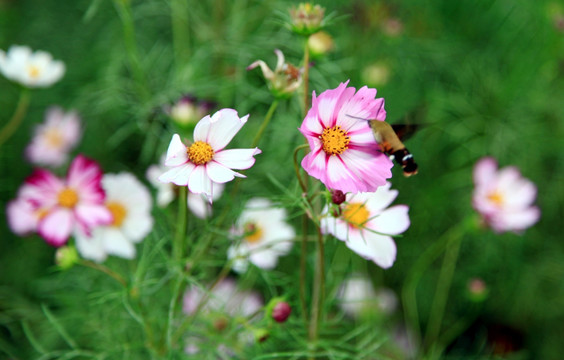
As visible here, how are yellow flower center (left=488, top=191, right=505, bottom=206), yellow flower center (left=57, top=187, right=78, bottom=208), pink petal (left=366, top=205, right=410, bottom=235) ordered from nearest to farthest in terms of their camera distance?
pink petal (left=366, top=205, right=410, bottom=235) < yellow flower center (left=57, top=187, right=78, bottom=208) < yellow flower center (left=488, top=191, right=505, bottom=206)

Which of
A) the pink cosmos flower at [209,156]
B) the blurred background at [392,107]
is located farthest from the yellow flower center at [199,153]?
the blurred background at [392,107]

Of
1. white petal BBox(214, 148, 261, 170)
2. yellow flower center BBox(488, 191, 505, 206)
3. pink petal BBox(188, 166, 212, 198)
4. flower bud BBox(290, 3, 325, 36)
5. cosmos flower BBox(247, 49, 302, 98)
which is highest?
yellow flower center BBox(488, 191, 505, 206)

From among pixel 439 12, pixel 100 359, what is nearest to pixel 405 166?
pixel 100 359

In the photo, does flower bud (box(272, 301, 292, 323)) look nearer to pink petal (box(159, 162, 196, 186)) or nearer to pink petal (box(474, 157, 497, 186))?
pink petal (box(159, 162, 196, 186))

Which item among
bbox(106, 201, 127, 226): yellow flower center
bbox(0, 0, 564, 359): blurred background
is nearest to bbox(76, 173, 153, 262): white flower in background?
bbox(106, 201, 127, 226): yellow flower center

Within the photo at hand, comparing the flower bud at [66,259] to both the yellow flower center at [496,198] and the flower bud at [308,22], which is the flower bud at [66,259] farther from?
the yellow flower center at [496,198]

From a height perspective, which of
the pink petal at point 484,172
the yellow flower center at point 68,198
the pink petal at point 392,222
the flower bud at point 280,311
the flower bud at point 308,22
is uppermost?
the pink petal at point 484,172

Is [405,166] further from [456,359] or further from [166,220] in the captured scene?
[456,359]

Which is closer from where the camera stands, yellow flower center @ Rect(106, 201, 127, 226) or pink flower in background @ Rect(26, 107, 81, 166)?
yellow flower center @ Rect(106, 201, 127, 226)
